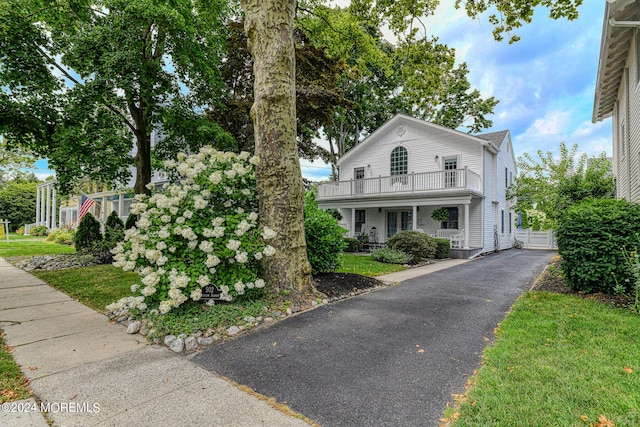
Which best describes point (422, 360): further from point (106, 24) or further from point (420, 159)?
point (420, 159)

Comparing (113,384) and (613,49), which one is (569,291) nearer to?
(613,49)

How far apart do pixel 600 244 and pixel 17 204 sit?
42.8 meters

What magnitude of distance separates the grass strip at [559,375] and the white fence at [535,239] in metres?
18.0

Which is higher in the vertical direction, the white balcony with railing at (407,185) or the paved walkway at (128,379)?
the white balcony with railing at (407,185)

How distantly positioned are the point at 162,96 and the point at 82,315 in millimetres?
7687

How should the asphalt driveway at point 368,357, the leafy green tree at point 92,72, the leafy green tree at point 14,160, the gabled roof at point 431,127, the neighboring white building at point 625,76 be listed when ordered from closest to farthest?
the asphalt driveway at point 368,357, the neighboring white building at point 625,76, the leafy green tree at point 92,72, the gabled roof at point 431,127, the leafy green tree at point 14,160

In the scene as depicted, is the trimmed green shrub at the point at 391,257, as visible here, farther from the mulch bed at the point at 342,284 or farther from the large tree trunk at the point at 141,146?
the large tree trunk at the point at 141,146

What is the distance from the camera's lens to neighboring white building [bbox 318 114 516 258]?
570 inches

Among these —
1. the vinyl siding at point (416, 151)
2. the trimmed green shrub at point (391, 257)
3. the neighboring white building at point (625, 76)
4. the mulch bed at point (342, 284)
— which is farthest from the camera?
the vinyl siding at point (416, 151)

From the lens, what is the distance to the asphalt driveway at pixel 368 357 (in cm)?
240

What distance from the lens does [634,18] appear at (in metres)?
6.55

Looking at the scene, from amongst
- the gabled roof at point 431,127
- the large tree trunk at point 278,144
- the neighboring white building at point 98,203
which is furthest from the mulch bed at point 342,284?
the neighboring white building at point 98,203

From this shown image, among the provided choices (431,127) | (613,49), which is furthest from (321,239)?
(431,127)

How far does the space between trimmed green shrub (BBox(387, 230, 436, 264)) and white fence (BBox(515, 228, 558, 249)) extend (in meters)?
11.8
